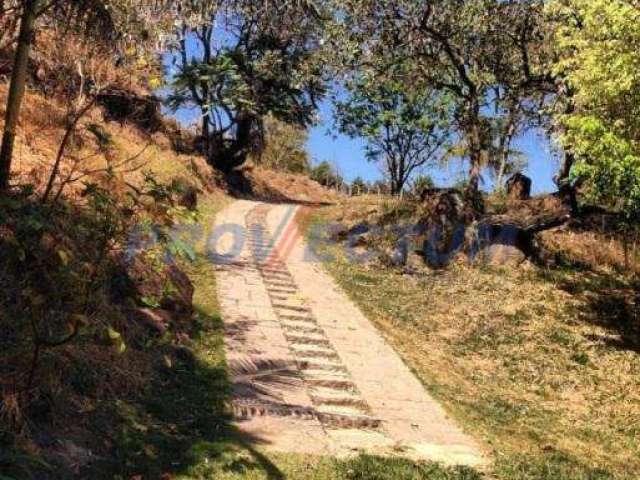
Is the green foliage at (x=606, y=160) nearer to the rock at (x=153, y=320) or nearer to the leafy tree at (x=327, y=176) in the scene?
the rock at (x=153, y=320)

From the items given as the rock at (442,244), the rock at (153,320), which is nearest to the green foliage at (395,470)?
the rock at (153,320)

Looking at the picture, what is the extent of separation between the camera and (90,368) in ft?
19.2

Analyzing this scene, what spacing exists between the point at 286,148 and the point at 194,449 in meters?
38.3

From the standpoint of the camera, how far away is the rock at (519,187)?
1931cm

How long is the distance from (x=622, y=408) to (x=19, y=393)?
26.7 feet

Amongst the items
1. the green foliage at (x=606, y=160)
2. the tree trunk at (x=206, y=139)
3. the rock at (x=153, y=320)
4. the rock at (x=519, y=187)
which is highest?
the tree trunk at (x=206, y=139)

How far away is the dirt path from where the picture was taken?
21.4ft

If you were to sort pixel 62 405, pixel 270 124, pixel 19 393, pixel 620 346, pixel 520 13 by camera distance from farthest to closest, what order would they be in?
pixel 270 124, pixel 520 13, pixel 620 346, pixel 62 405, pixel 19 393

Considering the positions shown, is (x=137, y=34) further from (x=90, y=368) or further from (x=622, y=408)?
(x=622, y=408)

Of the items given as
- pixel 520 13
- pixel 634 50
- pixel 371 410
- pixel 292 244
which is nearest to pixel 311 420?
pixel 371 410

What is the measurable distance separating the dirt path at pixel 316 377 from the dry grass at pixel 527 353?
1.49 ft

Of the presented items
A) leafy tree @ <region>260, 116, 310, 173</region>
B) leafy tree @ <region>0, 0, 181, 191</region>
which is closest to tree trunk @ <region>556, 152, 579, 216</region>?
leafy tree @ <region>0, 0, 181, 191</region>

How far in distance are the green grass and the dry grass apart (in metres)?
1.39

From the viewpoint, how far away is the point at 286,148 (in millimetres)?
43000
